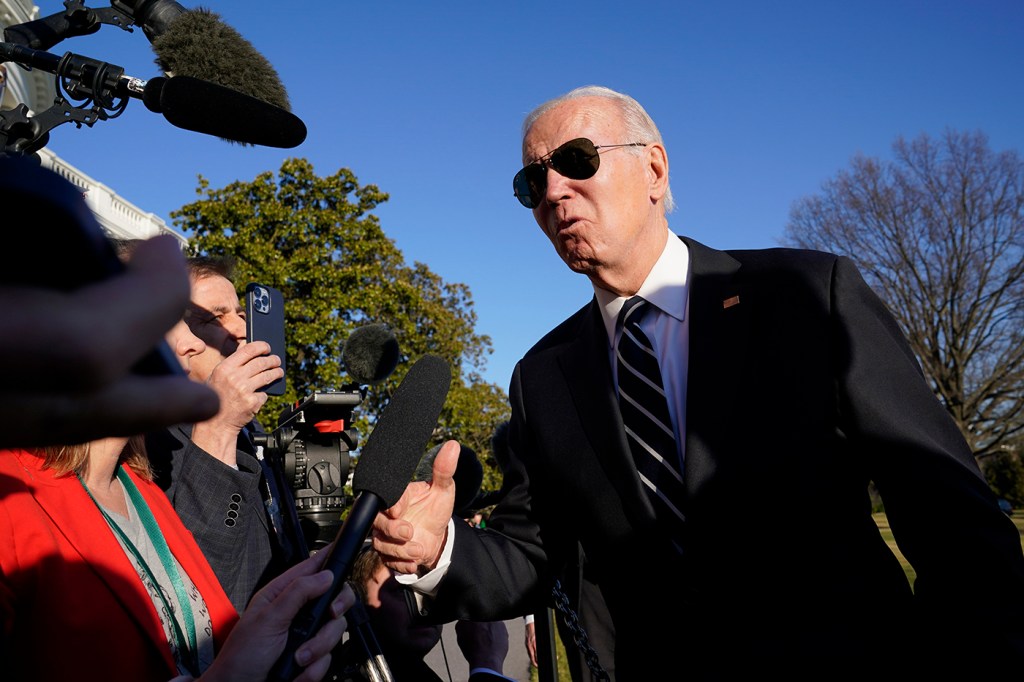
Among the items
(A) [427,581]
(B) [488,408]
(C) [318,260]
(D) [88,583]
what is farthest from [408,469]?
(B) [488,408]

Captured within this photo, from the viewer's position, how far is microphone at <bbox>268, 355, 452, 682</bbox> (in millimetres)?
1591

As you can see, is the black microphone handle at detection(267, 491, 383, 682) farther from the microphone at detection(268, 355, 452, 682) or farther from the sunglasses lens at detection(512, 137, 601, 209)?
the sunglasses lens at detection(512, 137, 601, 209)

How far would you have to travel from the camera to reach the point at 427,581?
101 inches

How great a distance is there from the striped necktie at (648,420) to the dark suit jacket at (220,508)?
1355 millimetres

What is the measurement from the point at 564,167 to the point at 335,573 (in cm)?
192

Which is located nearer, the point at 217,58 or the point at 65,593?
the point at 65,593

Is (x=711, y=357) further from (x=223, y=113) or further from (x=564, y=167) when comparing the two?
(x=223, y=113)

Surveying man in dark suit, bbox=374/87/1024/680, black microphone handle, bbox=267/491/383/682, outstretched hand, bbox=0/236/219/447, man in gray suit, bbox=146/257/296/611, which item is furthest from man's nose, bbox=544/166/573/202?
outstretched hand, bbox=0/236/219/447

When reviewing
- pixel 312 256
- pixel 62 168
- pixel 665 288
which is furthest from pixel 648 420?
pixel 312 256

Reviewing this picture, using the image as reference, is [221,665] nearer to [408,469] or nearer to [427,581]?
[408,469]

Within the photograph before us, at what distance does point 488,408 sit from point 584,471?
3330 centimetres

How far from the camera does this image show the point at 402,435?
1.82m

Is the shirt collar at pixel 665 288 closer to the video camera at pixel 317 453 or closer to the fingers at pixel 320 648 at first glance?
the video camera at pixel 317 453

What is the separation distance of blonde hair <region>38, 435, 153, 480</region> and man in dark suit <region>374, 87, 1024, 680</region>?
0.81 metres
